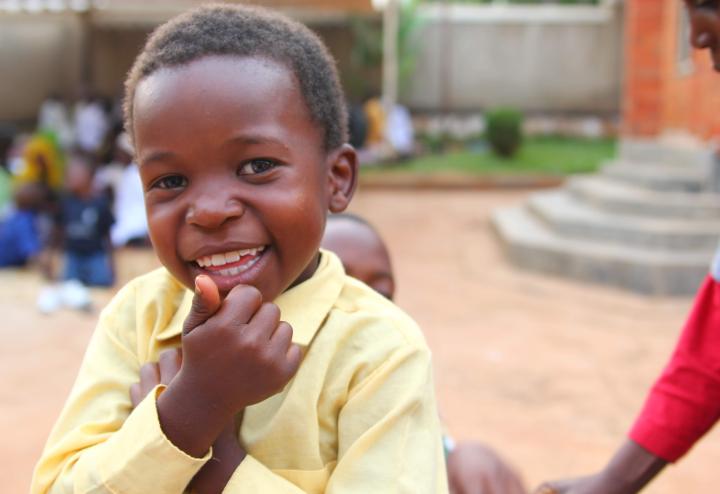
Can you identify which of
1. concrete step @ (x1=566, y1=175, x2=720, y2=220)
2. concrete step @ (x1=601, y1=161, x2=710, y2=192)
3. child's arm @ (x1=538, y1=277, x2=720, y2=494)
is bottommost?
concrete step @ (x1=566, y1=175, x2=720, y2=220)

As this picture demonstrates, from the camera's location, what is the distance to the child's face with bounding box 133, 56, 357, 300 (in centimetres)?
Answer: 111

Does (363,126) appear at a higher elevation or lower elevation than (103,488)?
lower

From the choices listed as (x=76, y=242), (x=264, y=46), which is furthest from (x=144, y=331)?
(x=76, y=242)

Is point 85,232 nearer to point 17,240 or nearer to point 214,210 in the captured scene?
point 17,240

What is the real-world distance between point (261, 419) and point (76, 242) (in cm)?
588

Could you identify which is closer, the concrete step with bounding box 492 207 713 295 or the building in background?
the concrete step with bounding box 492 207 713 295

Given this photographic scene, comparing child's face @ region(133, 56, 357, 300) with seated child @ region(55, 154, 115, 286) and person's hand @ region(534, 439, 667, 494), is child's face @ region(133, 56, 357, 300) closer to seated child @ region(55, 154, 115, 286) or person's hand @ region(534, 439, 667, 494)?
person's hand @ region(534, 439, 667, 494)

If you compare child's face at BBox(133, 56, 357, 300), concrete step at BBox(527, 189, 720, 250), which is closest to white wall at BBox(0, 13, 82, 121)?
concrete step at BBox(527, 189, 720, 250)

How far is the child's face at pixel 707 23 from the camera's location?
1.54m

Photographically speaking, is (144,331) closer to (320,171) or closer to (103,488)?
(103,488)

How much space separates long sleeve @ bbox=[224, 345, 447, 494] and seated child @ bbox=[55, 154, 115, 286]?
5742 mm

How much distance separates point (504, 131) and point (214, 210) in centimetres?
1404

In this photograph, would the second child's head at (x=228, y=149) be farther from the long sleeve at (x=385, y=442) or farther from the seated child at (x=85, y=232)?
the seated child at (x=85, y=232)

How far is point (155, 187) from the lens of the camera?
1167 millimetres
